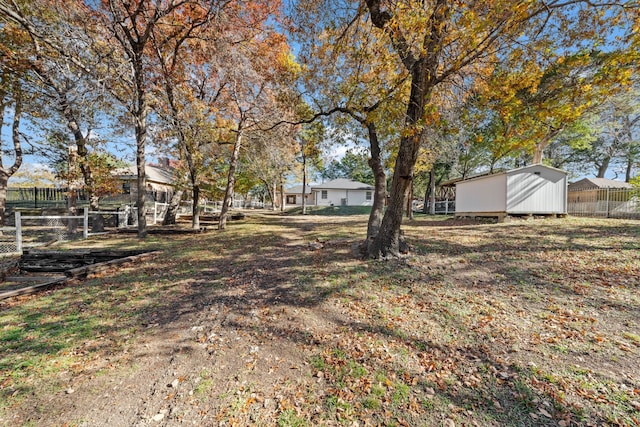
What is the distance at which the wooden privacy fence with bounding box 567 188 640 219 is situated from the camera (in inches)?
578

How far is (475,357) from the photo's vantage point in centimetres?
304

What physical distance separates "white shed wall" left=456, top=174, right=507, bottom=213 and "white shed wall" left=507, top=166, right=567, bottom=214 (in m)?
0.37

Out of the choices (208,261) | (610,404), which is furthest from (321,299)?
(208,261)

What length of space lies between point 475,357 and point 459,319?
800 millimetres

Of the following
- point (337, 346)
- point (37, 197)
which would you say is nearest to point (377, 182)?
point (337, 346)

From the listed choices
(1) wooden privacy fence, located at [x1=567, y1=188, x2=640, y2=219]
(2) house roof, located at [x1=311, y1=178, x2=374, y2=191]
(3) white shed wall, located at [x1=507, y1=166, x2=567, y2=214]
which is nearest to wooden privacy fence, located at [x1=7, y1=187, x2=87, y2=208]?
(2) house roof, located at [x1=311, y1=178, x2=374, y2=191]

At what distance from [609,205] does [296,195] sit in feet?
108

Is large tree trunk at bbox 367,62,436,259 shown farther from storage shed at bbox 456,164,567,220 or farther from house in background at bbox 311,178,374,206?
house in background at bbox 311,178,374,206

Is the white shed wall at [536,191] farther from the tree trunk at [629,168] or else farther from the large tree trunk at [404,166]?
the tree trunk at [629,168]

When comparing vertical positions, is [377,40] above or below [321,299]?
above

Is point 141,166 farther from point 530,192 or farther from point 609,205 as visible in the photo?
point 609,205

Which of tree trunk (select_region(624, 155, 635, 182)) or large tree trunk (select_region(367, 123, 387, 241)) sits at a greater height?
tree trunk (select_region(624, 155, 635, 182))

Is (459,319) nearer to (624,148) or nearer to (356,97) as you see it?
(356,97)

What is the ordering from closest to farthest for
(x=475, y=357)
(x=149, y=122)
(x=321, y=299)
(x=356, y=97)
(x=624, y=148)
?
(x=475, y=357) < (x=321, y=299) < (x=356, y=97) < (x=149, y=122) < (x=624, y=148)
